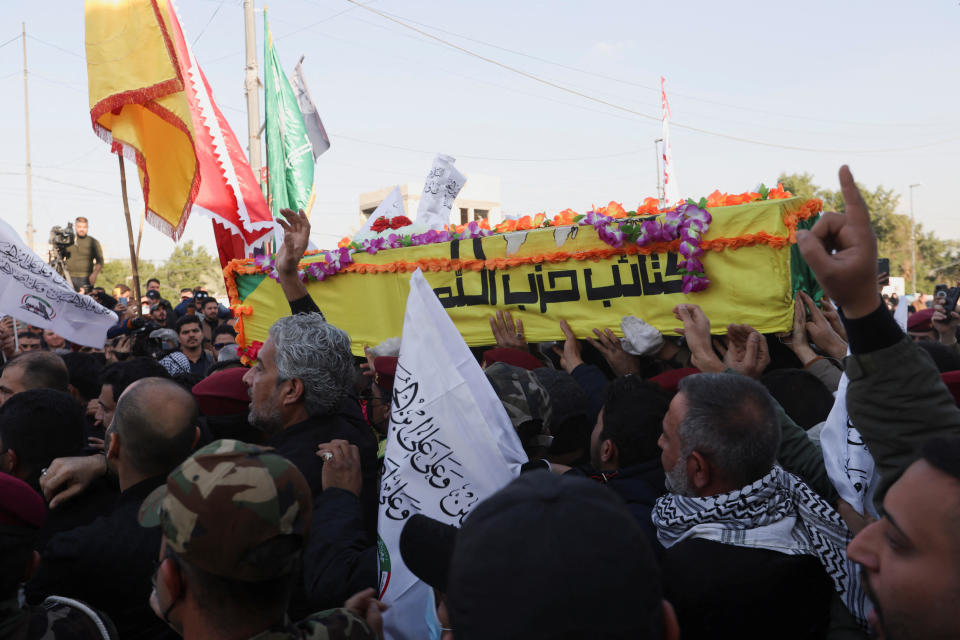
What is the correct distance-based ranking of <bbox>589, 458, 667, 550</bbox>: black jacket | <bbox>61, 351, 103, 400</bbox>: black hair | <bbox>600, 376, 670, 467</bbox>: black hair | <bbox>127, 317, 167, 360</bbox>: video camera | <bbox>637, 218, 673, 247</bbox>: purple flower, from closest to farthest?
<bbox>589, 458, 667, 550</bbox>: black jacket → <bbox>600, 376, 670, 467</bbox>: black hair → <bbox>637, 218, 673, 247</bbox>: purple flower → <bbox>61, 351, 103, 400</bbox>: black hair → <bbox>127, 317, 167, 360</bbox>: video camera

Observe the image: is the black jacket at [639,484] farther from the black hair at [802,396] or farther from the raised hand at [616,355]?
the raised hand at [616,355]

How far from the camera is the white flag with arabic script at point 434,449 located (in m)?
2.16

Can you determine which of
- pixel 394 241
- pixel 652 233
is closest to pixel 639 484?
pixel 652 233

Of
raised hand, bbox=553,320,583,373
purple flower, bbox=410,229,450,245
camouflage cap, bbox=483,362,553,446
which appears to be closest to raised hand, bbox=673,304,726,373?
raised hand, bbox=553,320,583,373

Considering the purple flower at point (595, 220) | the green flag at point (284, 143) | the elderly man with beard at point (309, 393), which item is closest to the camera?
the elderly man with beard at point (309, 393)

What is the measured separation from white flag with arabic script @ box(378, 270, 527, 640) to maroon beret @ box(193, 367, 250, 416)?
162cm

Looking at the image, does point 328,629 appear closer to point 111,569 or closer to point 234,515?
point 234,515

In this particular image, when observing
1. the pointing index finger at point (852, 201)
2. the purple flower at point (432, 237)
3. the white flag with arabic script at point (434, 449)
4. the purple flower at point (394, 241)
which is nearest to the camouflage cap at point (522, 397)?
the white flag with arabic script at point (434, 449)

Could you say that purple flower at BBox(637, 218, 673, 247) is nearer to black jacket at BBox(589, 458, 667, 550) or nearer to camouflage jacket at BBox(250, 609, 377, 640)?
black jacket at BBox(589, 458, 667, 550)

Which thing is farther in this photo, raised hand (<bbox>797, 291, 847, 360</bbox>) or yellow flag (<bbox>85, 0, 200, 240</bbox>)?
yellow flag (<bbox>85, 0, 200, 240</bbox>)

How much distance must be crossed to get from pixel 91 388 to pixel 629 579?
492 centimetres

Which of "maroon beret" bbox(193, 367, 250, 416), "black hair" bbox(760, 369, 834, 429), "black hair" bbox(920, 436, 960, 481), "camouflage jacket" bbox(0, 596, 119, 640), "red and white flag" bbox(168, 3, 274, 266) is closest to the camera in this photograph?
"black hair" bbox(920, 436, 960, 481)

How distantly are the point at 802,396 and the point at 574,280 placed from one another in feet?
6.79

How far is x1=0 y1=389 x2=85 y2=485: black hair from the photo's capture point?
9.21 feet
